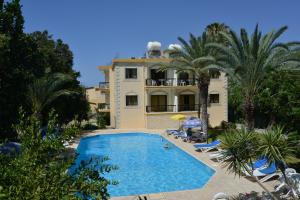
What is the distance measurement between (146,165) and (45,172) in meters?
15.7

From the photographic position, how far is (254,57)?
17.9m

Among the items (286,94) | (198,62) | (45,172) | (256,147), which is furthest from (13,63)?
(286,94)

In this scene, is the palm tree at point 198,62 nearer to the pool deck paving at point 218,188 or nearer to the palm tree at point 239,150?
the pool deck paving at point 218,188

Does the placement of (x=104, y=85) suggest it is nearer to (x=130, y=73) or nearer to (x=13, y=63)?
(x=130, y=73)

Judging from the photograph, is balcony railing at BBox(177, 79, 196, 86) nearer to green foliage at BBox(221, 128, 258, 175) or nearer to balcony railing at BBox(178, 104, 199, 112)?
balcony railing at BBox(178, 104, 199, 112)

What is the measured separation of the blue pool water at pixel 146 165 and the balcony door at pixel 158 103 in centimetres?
736

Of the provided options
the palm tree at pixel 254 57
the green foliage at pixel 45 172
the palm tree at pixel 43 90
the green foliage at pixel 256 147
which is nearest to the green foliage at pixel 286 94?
the palm tree at pixel 254 57

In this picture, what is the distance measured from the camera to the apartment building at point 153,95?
37375 mm

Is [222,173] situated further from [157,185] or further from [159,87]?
[159,87]

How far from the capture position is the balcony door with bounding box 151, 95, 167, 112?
129ft

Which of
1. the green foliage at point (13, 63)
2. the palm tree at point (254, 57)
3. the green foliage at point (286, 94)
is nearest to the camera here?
the green foliage at point (13, 63)

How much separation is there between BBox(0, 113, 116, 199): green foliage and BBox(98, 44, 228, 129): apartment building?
31.1 m

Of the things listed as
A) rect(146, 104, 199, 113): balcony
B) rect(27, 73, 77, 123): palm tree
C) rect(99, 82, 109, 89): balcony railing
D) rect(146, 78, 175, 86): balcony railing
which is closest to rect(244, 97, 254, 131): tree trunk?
rect(27, 73, 77, 123): palm tree

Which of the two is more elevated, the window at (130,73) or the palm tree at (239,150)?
the window at (130,73)
